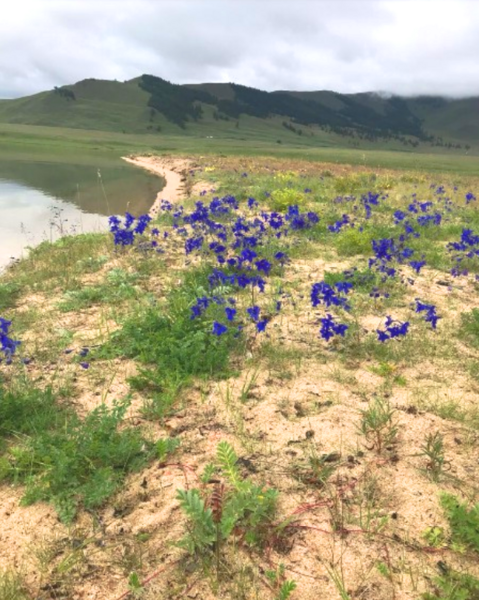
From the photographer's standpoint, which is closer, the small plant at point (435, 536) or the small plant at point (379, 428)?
the small plant at point (435, 536)

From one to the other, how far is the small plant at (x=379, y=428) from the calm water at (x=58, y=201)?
9272mm

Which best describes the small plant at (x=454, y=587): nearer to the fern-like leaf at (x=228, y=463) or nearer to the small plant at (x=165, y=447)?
the fern-like leaf at (x=228, y=463)

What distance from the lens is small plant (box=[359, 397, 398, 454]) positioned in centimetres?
416

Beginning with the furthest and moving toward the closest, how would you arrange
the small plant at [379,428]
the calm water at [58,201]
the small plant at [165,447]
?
the calm water at [58,201] < the small plant at [379,428] < the small plant at [165,447]

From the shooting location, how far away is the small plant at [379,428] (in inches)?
164

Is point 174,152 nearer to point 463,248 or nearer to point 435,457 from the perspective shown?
point 463,248

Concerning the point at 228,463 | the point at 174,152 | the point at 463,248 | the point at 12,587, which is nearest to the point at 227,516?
the point at 228,463

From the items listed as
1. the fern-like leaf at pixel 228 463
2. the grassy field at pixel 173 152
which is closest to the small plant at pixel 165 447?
the fern-like leaf at pixel 228 463

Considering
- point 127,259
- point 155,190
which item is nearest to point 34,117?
point 155,190

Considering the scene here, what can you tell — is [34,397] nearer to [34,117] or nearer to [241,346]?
[241,346]

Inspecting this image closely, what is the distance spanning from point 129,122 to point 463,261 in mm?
204285

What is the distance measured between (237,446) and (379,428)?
135cm

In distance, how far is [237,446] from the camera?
13.9 feet

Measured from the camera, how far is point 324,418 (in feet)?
14.9
